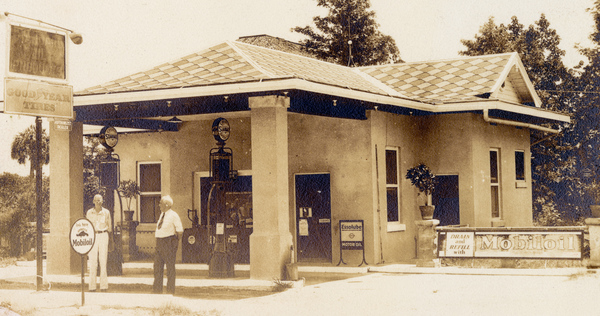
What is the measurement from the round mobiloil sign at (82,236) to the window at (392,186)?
8.96 meters

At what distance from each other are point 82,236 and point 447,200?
11021 millimetres

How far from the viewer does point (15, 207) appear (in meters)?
25.5

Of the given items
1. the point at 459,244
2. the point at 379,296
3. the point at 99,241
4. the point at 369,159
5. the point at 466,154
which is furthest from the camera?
the point at 466,154

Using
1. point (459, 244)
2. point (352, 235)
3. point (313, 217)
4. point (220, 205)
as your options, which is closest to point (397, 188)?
point (352, 235)

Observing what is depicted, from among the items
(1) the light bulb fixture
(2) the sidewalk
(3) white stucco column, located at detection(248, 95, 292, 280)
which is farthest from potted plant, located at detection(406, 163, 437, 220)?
(1) the light bulb fixture

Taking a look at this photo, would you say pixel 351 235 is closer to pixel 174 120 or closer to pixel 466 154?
pixel 466 154

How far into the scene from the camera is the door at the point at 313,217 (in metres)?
19.2

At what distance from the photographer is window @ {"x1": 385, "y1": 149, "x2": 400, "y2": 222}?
19.4 metres

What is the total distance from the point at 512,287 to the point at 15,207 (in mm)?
17886

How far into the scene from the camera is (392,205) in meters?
Answer: 19.5

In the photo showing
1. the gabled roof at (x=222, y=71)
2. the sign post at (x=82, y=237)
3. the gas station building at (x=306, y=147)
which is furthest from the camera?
the gabled roof at (x=222, y=71)

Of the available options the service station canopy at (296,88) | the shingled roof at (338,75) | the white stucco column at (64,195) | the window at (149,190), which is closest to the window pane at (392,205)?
the service station canopy at (296,88)

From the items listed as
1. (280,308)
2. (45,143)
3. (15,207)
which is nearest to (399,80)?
(280,308)

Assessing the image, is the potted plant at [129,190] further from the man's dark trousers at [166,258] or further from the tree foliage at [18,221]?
the man's dark trousers at [166,258]
